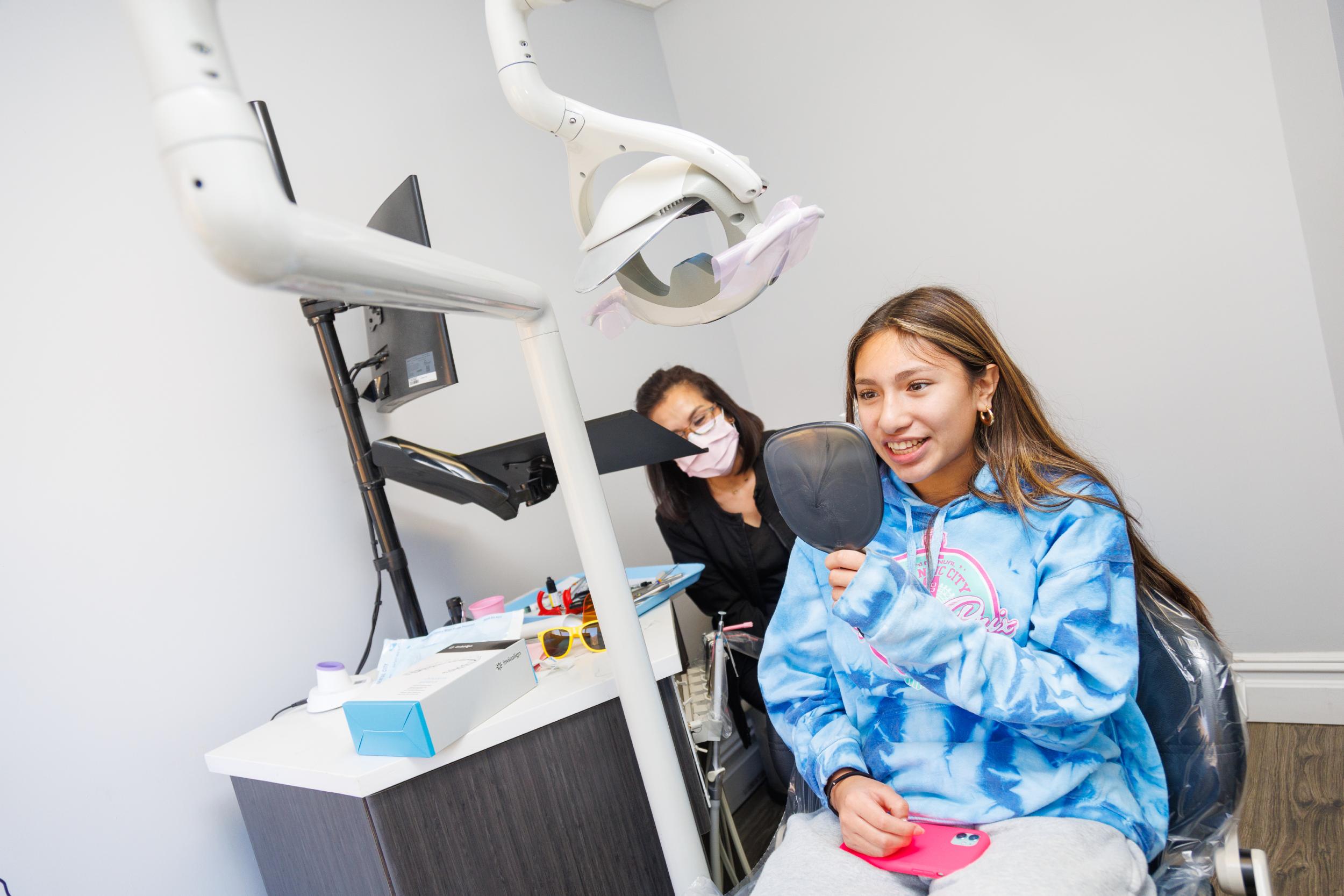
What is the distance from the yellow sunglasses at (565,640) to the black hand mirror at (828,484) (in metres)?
0.56

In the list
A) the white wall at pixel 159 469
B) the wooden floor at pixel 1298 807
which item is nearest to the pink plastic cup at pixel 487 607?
the white wall at pixel 159 469

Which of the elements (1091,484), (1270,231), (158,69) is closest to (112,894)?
(158,69)

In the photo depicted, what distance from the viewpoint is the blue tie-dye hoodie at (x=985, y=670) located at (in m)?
0.89

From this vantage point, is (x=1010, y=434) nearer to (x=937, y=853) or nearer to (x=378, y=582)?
(x=937, y=853)

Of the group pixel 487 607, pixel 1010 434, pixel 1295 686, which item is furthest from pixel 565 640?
pixel 1295 686

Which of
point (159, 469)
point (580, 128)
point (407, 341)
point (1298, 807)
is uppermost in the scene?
point (580, 128)

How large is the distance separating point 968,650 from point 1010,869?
220mm

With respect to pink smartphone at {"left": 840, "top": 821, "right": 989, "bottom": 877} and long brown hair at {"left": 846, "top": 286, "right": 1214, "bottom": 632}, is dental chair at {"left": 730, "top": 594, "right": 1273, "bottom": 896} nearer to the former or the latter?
long brown hair at {"left": 846, "top": 286, "right": 1214, "bottom": 632}

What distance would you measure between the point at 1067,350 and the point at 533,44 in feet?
5.63

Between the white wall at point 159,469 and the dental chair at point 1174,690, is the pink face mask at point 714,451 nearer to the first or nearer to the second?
the white wall at point 159,469

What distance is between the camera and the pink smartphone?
90 cm

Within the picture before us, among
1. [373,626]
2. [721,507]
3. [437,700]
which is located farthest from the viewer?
[721,507]

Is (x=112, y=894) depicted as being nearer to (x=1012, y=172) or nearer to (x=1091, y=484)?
(x=1091, y=484)

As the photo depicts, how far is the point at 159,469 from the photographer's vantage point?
141 cm
